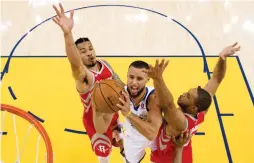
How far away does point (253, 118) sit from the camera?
3707mm

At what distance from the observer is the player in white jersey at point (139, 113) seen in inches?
89.4

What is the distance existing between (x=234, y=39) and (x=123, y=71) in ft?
5.28

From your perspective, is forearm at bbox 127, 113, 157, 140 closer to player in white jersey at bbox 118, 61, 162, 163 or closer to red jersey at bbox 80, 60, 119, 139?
player in white jersey at bbox 118, 61, 162, 163

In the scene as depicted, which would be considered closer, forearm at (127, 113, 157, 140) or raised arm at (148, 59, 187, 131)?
raised arm at (148, 59, 187, 131)

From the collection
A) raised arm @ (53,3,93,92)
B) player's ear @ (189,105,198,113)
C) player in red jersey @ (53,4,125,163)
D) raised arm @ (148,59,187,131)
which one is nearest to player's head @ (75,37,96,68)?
player in red jersey @ (53,4,125,163)

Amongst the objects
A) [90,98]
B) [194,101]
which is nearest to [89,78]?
[90,98]

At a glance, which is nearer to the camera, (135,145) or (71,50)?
(71,50)

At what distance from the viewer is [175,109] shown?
7.23 ft

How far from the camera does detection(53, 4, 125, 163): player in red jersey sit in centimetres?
242

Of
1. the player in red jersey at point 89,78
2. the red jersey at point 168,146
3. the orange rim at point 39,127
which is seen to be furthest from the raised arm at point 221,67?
the orange rim at point 39,127

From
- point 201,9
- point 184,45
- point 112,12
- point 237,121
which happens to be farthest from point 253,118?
point 112,12

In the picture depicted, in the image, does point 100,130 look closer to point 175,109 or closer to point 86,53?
point 86,53

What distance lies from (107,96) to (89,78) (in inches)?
13.3

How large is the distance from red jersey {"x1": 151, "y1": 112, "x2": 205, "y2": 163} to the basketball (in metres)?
0.40
